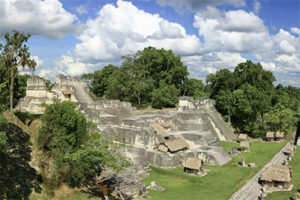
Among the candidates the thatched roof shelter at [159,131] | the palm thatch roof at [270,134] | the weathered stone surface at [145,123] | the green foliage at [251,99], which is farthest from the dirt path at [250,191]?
the green foliage at [251,99]

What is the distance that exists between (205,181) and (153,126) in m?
11.4

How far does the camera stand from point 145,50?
54500mm

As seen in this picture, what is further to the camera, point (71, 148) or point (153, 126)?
point (153, 126)

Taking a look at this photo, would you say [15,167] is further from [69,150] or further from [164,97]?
[164,97]

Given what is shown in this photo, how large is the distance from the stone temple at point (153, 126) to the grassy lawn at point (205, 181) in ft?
5.33

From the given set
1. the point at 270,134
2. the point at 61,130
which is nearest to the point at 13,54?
the point at 61,130

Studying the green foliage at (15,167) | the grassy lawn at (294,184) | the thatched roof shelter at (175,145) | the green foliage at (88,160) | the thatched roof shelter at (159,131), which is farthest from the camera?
the thatched roof shelter at (159,131)

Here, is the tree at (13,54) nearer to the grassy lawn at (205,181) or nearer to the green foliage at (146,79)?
the grassy lawn at (205,181)

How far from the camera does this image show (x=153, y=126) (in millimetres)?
32500

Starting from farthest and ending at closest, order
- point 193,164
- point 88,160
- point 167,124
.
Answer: point 167,124, point 193,164, point 88,160

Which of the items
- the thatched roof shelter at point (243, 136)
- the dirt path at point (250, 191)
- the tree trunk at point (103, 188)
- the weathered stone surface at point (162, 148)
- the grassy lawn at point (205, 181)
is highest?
the weathered stone surface at point (162, 148)

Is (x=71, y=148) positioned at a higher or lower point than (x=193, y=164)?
higher

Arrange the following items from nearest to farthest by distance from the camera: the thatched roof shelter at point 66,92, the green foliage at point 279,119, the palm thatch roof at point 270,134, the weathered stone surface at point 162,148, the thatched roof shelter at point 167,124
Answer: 1. the weathered stone surface at point 162,148
2. the thatched roof shelter at point 167,124
3. the palm thatch roof at point 270,134
4. the thatched roof shelter at point 66,92
5. the green foliage at point 279,119

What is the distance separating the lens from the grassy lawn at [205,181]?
64.7 feet
